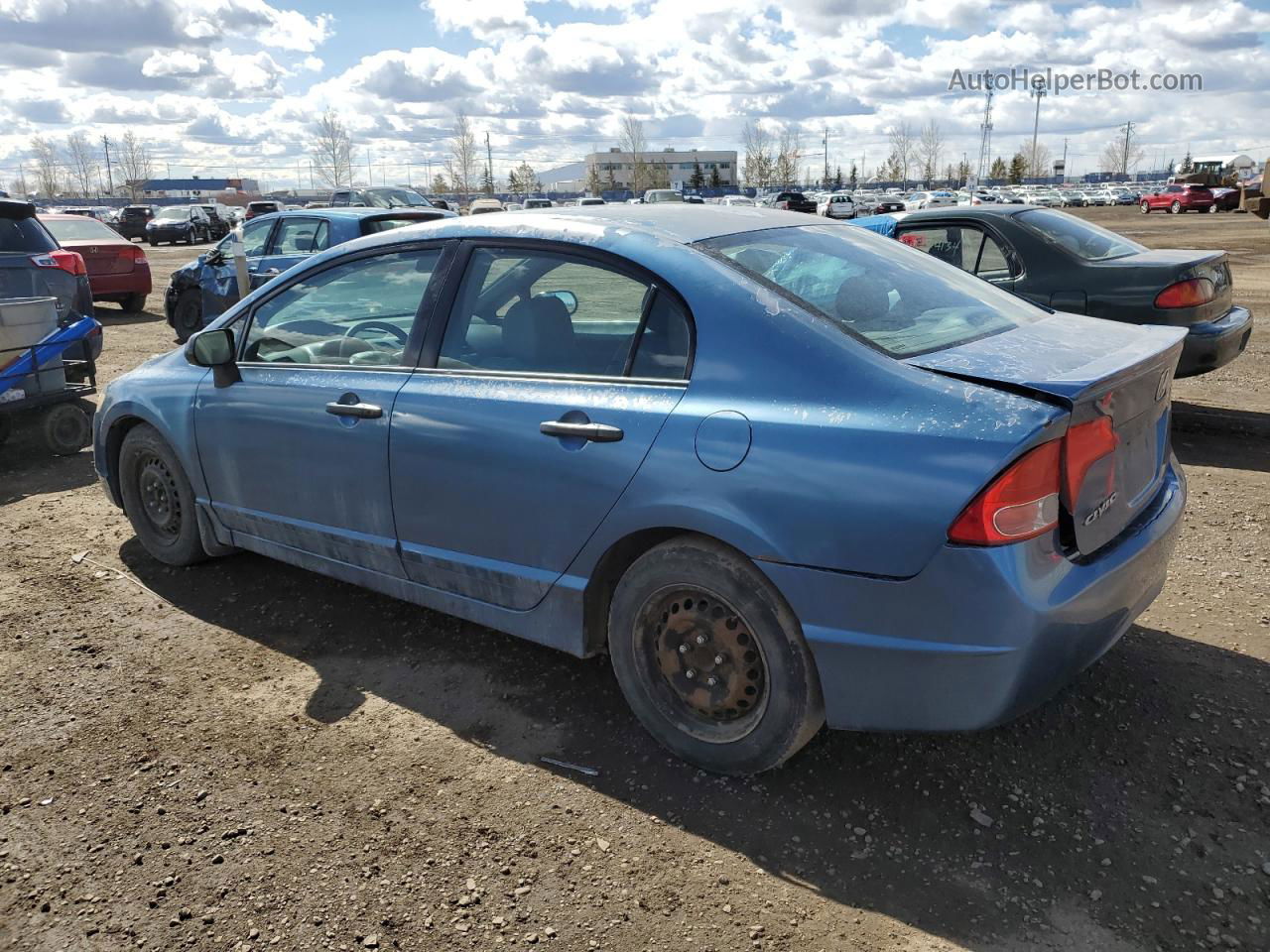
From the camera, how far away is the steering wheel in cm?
358

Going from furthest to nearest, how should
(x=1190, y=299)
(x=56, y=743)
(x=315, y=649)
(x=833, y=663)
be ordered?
1. (x=1190, y=299)
2. (x=315, y=649)
3. (x=56, y=743)
4. (x=833, y=663)

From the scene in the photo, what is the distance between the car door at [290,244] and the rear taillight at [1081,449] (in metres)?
9.41

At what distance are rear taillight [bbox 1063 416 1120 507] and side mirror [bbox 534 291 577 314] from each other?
1.65 metres

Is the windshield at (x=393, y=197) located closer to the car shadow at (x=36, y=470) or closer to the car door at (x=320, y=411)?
the car shadow at (x=36, y=470)

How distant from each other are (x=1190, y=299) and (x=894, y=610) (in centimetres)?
512

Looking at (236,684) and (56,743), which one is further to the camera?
(236,684)

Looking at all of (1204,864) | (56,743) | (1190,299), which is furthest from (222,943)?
(1190,299)

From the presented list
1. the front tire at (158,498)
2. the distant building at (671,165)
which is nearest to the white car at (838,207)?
the front tire at (158,498)

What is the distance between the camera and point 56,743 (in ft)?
10.8

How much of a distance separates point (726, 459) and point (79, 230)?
16171 millimetres

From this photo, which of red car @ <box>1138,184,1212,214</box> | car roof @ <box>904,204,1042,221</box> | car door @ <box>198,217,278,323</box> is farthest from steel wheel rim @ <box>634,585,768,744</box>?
red car @ <box>1138,184,1212,214</box>

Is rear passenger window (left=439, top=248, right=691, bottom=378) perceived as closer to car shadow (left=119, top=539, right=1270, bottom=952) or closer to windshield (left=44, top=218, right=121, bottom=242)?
car shadow (left=119, top=539, right=1270, bottom=952)

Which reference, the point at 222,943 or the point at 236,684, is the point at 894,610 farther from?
the point at 236,684

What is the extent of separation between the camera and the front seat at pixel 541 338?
3.17 metres
